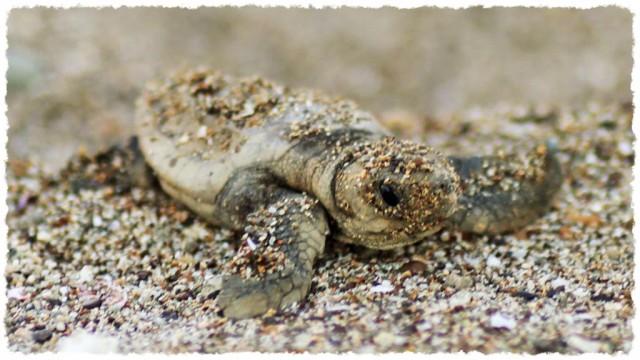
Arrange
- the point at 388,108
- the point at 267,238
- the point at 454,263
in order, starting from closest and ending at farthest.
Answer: the point at 267,238 → the point at 454,263 → the point at 388,108

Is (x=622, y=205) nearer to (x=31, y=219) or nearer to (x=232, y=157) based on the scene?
(x=232, y=157)

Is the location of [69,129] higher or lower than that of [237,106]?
lower

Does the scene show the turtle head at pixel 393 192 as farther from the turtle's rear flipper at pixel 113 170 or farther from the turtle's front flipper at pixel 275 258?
the turtle's rear flipper at pixel 113 170

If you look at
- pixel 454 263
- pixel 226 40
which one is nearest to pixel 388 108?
pixel 226 40

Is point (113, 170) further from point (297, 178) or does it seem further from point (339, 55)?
point (339, 55)

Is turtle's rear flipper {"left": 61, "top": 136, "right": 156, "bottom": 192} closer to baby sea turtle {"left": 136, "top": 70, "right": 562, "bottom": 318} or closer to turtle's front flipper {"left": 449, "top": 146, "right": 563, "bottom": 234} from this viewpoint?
baby sea turtle {"left": 136, "top": 70, "right": 562, "bottom": 318}

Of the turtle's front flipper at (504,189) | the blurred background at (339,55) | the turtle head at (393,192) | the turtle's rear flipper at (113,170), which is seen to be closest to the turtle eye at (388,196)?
the turtle head at (393,192)
